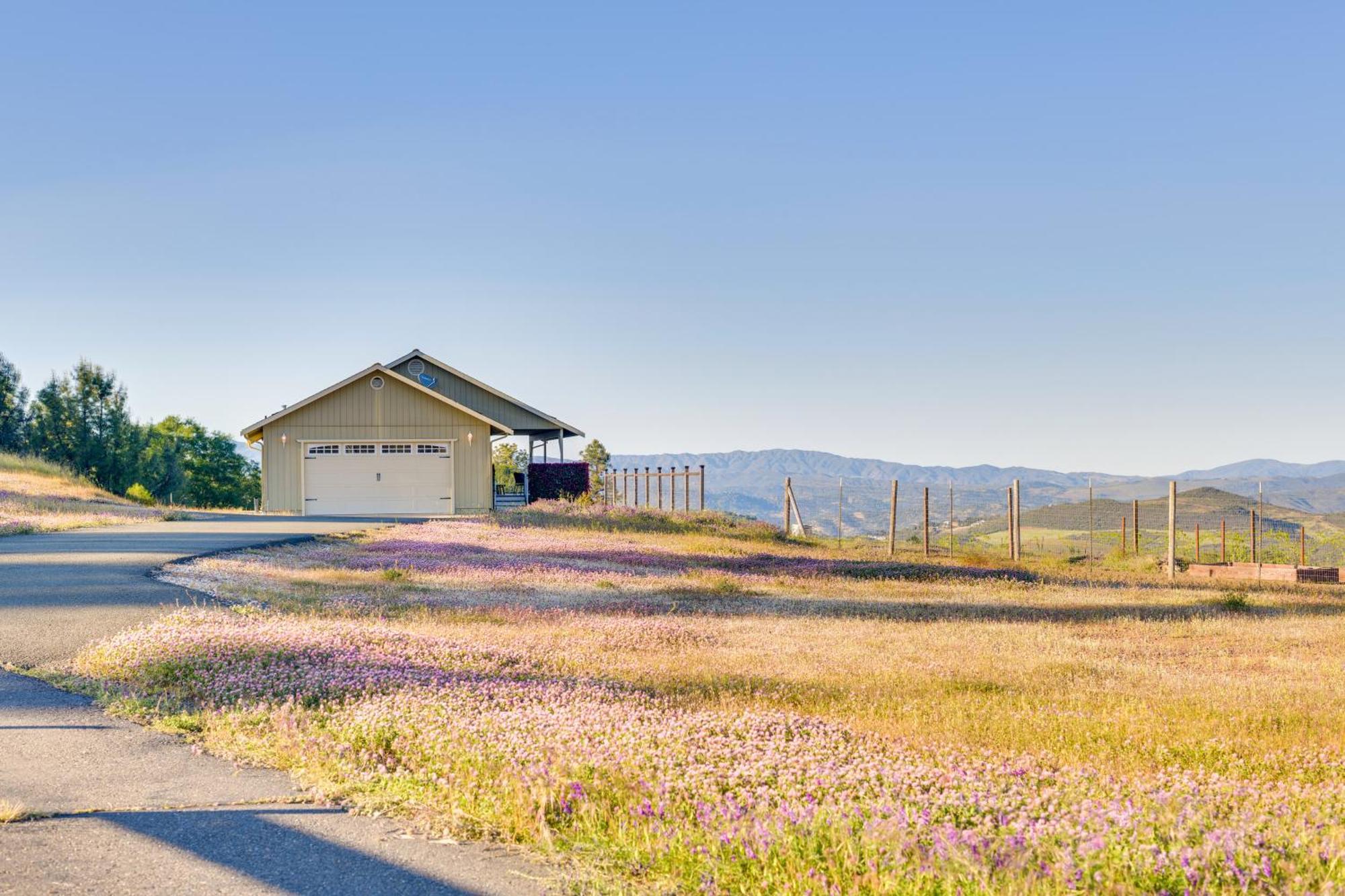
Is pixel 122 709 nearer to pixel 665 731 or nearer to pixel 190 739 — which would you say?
pixel 190 739

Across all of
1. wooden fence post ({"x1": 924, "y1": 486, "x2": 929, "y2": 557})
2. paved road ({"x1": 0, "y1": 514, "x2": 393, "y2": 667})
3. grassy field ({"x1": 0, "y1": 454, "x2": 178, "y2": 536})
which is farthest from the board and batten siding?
wooden fence post ({"x1": 924, "y1": 486, "x2": 929, "y2": 557})

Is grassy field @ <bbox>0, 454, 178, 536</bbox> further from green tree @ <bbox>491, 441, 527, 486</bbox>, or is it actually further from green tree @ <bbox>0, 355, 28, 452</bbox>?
green tree @ <bbox>491, 441, 527, 486</bbox>

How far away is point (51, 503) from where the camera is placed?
3122cm

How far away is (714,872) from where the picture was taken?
3799 mm

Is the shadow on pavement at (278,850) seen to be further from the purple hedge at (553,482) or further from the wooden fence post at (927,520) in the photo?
the purple hedge at (553,482)

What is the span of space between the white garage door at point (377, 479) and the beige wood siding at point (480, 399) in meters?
6.62

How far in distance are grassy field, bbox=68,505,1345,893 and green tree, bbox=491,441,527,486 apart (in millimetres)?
47297

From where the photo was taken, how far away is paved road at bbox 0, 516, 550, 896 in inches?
154

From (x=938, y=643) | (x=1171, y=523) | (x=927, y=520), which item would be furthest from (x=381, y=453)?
(x=938, y=643)

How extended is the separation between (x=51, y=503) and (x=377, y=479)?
35.8 ft

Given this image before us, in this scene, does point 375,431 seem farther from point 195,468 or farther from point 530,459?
point 195,468

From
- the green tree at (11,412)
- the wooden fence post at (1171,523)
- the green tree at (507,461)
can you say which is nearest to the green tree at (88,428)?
the green tree at (11,412)

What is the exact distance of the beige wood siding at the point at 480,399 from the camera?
4519cm

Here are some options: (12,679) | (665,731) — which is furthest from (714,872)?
(12,679)
